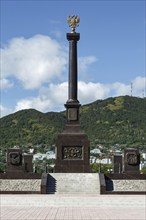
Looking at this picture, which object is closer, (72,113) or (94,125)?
(72,113)

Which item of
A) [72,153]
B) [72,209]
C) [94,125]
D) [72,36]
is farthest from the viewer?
[94,125]

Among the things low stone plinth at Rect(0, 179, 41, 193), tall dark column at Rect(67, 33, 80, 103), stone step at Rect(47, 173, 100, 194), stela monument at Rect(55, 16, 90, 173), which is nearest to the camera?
stone step at Rect(47, 173, 100, 194)

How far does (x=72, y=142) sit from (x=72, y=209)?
11195 mm

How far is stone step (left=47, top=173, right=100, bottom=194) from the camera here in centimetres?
2266

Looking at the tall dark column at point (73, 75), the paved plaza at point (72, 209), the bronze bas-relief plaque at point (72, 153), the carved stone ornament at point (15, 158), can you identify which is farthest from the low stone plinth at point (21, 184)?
the tall dark column at point (73, 75)

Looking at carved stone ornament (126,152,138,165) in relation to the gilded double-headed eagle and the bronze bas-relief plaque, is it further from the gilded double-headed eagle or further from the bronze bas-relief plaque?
the gilded double-headed eagle

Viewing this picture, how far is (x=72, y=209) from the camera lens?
15.2m

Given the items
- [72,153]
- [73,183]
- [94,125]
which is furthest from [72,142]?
[94,125]

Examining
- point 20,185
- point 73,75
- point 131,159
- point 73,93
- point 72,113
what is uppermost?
point 73,75

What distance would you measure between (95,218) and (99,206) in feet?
11.3

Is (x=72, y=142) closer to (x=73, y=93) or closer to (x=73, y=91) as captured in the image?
(x=73, y=93)

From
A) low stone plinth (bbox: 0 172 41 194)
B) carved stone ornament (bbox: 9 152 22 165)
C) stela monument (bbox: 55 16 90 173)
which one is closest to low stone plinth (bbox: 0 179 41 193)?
low stone plinth (bbox: 0 172 41 194)

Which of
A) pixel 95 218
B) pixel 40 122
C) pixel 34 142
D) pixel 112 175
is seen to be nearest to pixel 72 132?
pixel 112 175

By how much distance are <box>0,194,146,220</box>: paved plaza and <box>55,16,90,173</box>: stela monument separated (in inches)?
276
